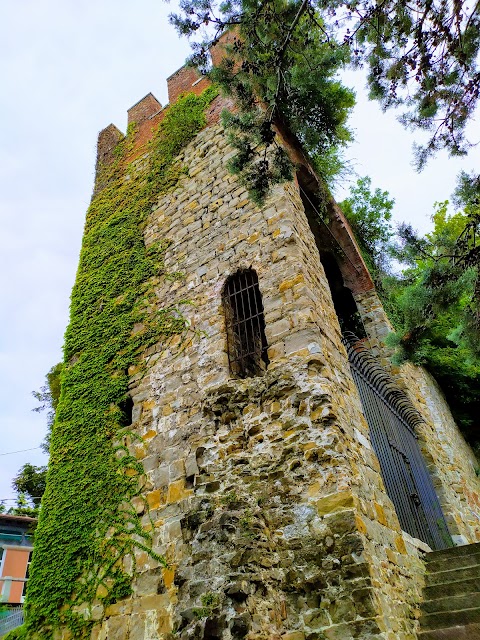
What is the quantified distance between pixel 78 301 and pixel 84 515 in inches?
136

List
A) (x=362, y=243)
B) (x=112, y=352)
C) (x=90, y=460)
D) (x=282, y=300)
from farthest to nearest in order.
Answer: (x=362, y=243) → (x=112, y=352) → (x=90, y=460) → (x=282, y=300)

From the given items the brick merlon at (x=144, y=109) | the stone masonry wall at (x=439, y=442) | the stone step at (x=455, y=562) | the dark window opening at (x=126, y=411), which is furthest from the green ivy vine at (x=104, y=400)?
the stone masonry wall at (x=439, y=442)

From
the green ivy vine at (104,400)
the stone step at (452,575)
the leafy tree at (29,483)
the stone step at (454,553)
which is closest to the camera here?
the stone step at (452,575)

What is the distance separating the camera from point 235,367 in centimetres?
526

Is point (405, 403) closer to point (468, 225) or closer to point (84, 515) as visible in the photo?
point (468, 225)

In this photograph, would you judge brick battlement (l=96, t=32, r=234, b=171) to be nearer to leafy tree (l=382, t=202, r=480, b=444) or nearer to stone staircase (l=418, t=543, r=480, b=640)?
leafy tree (l=382, t=202, r=480, b=444)

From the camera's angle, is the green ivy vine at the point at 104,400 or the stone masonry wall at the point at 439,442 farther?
the stone masonry wall at the point at 439,442

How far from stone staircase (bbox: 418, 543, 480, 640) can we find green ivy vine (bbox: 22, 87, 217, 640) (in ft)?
8.16

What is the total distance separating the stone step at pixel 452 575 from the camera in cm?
467

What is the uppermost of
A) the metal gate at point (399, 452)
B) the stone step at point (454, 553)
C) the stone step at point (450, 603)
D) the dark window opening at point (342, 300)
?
the dark window opening at point (342, 300)

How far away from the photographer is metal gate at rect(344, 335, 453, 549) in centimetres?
554

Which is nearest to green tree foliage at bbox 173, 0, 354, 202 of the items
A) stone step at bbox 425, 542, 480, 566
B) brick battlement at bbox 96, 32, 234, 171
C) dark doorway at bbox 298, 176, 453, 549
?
dark doorway at bbox 298, 176, 453, 549

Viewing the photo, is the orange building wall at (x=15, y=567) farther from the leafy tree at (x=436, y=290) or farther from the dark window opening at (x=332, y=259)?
the leafy tree at (x=436, y=290)

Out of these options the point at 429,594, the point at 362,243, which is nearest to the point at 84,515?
the point at 429,594
